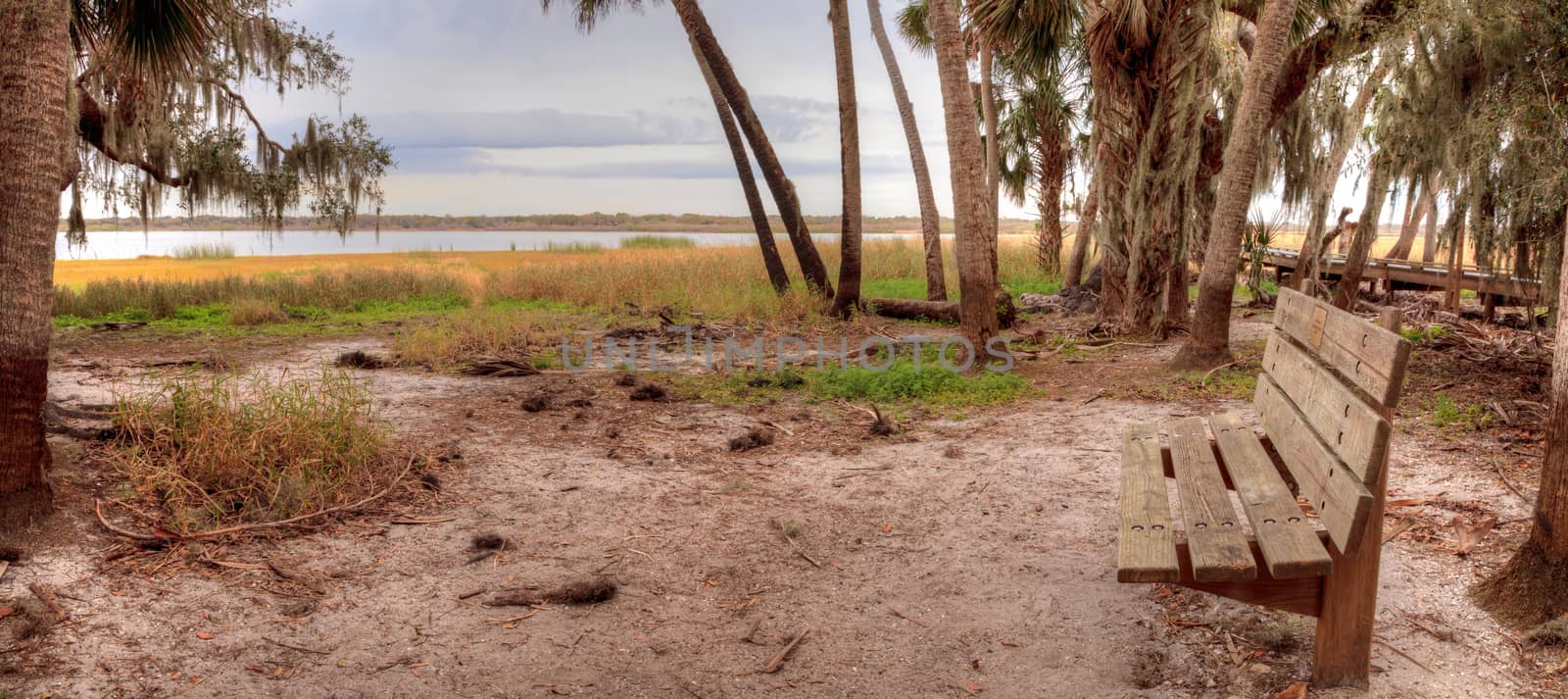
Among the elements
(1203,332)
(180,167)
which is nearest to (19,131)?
(1203,332)

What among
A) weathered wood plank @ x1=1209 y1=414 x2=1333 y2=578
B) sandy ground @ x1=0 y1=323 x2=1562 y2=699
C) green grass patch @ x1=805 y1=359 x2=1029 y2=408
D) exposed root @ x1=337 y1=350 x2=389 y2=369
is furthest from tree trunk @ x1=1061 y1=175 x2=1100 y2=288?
weathered wood plank @ x1=1209 y1=414 x2=1333 y2=578

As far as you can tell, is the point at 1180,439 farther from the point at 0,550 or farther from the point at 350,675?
the point at 0,550

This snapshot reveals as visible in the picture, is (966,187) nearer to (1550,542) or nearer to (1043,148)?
(1550,542)

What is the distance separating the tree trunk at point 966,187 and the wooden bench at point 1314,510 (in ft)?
20.6

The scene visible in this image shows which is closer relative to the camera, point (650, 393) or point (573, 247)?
point (650, 393)

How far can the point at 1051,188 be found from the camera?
23328 mm

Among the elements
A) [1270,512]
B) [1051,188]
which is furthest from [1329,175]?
[1270,512]

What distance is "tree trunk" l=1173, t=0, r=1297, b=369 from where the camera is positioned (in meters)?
8.82

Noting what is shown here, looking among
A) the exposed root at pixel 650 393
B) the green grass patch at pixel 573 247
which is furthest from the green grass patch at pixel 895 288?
the green grass patch at pixel 573 247

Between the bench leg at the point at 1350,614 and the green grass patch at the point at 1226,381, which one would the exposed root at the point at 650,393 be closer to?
the green grass patch at the point at 1226,381

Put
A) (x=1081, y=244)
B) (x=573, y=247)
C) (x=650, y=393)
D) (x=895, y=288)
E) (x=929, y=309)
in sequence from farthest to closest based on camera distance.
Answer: (x=573, y=247) → (x=895, y=288) → (x=1081, y=244) → (x=929, y=309) → (x=650, y=393)

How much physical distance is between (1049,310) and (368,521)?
42.9 ft

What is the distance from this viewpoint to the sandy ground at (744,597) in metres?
3.53

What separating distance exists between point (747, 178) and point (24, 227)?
12.9m
